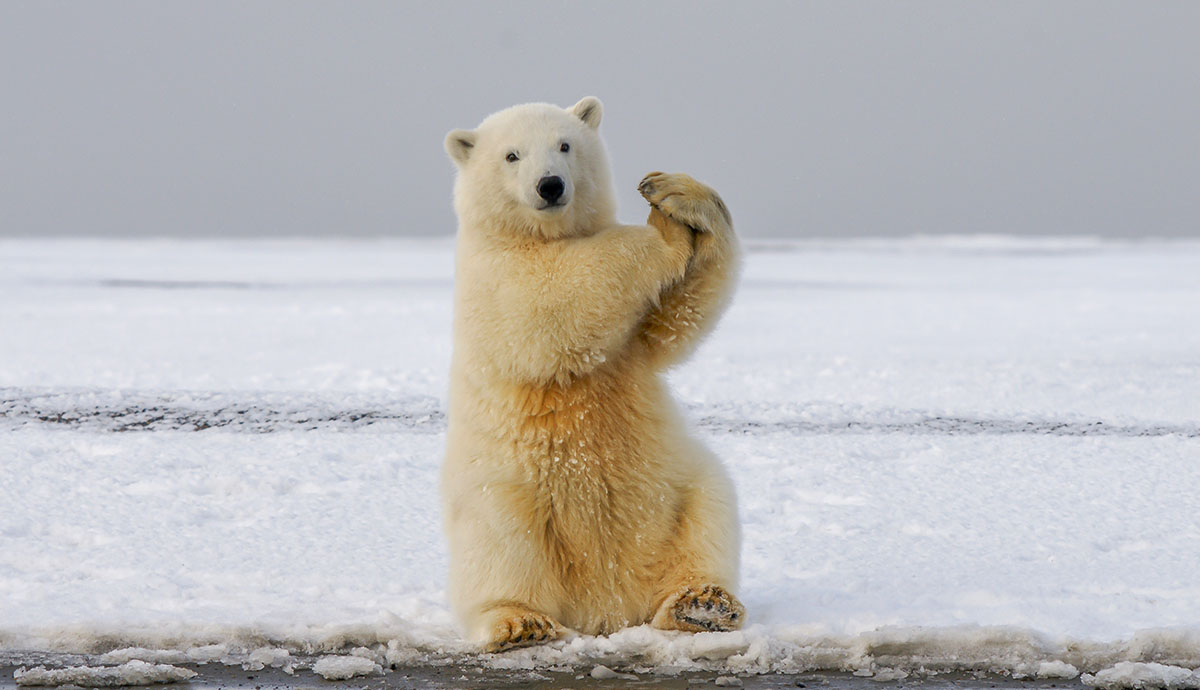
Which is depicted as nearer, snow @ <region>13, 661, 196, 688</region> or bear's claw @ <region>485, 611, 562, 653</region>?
snow @ <region>13, 661, 196, 688</region>

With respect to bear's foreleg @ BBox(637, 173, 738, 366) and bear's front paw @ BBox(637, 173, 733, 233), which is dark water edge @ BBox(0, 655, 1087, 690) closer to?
bear's foreleg @ BBox(637, 173, 738, 366)

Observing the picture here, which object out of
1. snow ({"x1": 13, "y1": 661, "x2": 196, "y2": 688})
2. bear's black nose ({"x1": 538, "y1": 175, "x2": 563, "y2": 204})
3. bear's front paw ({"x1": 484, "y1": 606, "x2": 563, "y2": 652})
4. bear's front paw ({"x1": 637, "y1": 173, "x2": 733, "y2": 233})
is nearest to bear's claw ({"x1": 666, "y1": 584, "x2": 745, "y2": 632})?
bear's front paw ({"x1": 484, "y1": 606, "x2": 563, "y2": 652})

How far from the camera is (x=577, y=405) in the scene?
3.35 m

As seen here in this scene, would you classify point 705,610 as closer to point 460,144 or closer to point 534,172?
point 534,172

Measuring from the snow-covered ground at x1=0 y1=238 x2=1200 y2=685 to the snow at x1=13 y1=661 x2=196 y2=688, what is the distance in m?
0.13

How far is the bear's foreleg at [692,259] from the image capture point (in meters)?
3.23

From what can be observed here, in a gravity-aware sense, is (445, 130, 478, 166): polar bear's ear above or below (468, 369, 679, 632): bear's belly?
above

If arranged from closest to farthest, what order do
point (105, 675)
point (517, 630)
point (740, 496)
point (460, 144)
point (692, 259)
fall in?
point (105, 675)
point (517, 630)
point (692, 259)
point (460, 144)
point (740, 496)

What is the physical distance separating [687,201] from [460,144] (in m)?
0.76

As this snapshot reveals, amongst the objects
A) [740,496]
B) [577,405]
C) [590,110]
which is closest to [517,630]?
[577,405]

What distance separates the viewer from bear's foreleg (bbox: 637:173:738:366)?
3.23 m

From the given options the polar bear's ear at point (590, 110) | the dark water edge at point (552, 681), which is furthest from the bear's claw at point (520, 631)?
the polar bear's ear at point (590, 110)

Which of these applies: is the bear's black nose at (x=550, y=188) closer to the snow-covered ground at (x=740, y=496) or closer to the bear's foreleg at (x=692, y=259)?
the bear's foreleg at (x=692, y=259)

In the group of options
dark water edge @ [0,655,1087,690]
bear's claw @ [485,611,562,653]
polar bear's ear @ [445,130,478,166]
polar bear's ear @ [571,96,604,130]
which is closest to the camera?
dark water edge @ [0,655,1087,690]
